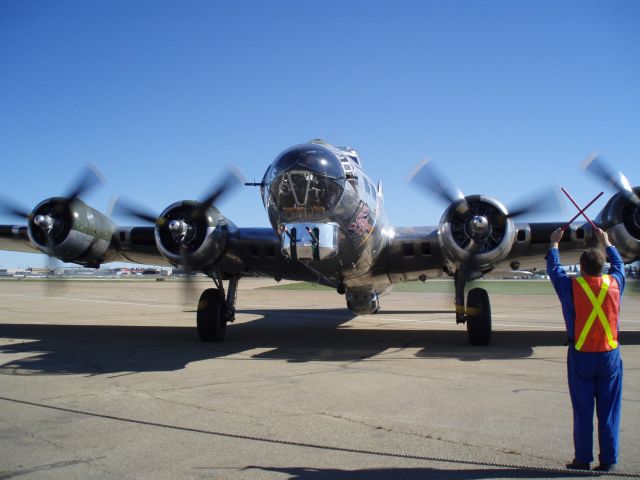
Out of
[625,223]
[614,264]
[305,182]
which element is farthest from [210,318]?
[614,264]

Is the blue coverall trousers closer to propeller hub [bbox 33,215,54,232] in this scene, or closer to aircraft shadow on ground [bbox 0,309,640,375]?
aircraft shadow on ground [bbox 0,309,640,375]

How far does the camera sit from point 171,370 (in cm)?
930

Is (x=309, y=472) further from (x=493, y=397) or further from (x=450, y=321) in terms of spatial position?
(x=450, y=321)

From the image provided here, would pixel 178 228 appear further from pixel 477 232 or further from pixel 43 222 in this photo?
pixel 477 232

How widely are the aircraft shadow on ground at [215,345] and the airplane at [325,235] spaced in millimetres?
1152

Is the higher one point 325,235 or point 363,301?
point 325,235

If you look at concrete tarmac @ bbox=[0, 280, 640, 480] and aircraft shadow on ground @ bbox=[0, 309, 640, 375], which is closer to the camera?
concrete tarmac @ bbox=[0, 280, 640, 480]

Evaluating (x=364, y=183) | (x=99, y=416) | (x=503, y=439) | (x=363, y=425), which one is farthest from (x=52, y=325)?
(x=503, y=439)

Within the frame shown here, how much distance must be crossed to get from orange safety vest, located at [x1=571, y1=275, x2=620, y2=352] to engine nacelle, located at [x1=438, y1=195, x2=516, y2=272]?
7353mm

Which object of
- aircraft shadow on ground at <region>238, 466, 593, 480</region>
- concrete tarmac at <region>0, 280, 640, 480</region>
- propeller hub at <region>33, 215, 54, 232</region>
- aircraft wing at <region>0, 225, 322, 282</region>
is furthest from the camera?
aircraft wing at <region>0, 225, 322, 282</region>

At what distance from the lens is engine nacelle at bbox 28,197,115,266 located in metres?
13.4

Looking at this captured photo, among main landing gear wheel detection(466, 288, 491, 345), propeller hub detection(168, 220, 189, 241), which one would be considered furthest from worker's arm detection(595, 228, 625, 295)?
propeller hub detection(168, 220, 189, 241)

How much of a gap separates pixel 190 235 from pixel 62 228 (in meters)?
3.27

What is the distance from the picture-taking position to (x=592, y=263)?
15.1 feet
